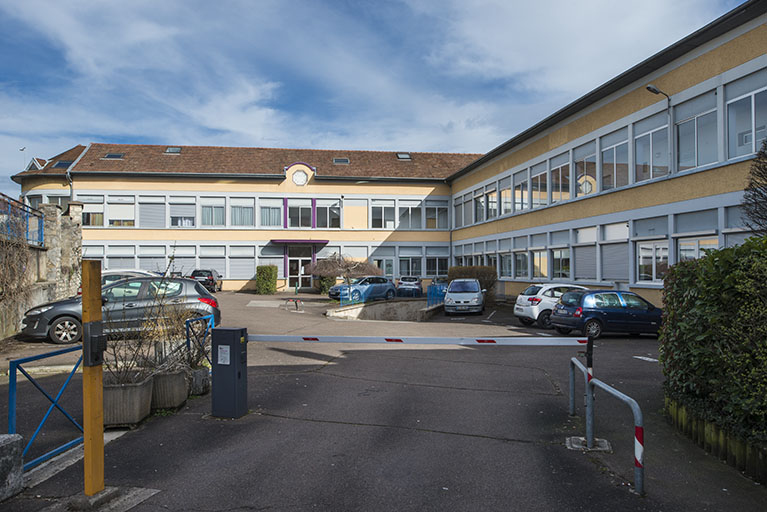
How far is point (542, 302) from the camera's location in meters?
19.4

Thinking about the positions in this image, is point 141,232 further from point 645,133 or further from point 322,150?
point 645,133

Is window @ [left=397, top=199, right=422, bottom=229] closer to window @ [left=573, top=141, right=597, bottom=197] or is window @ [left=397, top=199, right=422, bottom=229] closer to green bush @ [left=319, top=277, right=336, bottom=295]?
green bush @ [left=319, top=277, right=336, bottom=295]

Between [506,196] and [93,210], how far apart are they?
2943 centimetres

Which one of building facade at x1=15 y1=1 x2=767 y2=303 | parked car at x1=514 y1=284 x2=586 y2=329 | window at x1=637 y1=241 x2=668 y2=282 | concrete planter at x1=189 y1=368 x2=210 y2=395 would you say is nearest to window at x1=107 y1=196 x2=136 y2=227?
building facade at x1=15 y1=1 x2=767 y2=303

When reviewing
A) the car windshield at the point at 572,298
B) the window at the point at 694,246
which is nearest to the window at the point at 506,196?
the window at the point at 694,246

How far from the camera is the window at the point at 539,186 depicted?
97.9 feet

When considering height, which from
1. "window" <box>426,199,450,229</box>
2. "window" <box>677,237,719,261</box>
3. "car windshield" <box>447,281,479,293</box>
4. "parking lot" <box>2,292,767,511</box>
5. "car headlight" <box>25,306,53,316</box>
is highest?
"window" <box>426,199,450,229</box>

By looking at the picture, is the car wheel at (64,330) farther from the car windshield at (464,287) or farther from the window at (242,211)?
the window at (242,211)

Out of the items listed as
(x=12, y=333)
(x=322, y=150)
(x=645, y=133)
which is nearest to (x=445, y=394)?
(x=12, y=333)

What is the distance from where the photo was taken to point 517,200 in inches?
1303

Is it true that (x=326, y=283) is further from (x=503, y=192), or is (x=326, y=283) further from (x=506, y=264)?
(x=503, y=192)

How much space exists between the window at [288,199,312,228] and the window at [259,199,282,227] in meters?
0.84

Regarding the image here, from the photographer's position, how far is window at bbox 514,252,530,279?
31.7 meters

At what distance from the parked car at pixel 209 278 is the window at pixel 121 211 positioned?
7.35 metres
